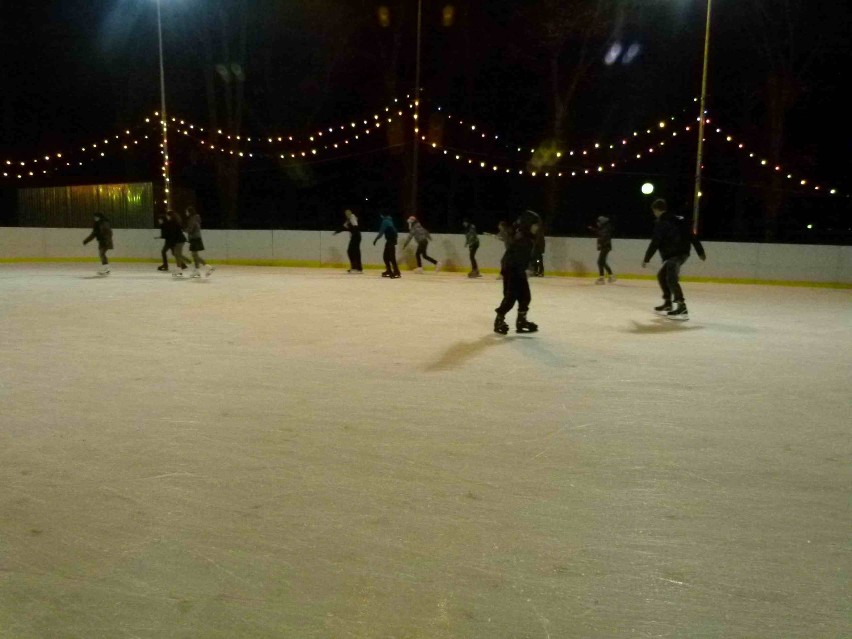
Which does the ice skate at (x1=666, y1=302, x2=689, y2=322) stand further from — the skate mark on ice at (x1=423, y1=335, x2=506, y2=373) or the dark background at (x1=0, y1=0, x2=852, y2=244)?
the dark background at (x1=0, y1=0, x2=852, y2=244)

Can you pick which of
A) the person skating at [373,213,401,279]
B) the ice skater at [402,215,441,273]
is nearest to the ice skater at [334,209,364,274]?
the person skating at [373,213,401,279]

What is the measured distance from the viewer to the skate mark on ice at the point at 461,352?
6395mm

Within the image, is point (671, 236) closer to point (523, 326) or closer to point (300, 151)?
point (523, 326)

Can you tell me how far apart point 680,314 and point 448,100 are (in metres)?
17.4

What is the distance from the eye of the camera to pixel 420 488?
3.51 metres

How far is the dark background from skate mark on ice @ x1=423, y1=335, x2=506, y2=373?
15190mm

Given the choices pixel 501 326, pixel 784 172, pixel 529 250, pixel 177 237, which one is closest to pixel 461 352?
pixel 501 326

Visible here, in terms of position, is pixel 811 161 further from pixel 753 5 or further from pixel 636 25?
pixel 636 25

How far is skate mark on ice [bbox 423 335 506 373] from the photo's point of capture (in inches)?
252

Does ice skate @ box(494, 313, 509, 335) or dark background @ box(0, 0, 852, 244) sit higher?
dark background @ box(0, 0, 852, 244)

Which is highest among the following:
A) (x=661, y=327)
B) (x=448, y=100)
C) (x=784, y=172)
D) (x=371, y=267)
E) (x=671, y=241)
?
(x=448, y=100)

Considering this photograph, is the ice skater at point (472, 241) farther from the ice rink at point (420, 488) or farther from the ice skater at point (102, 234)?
the ice rink at point (420, 488)

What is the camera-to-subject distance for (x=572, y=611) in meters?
2.45

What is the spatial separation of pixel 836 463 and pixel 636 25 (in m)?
21.1
